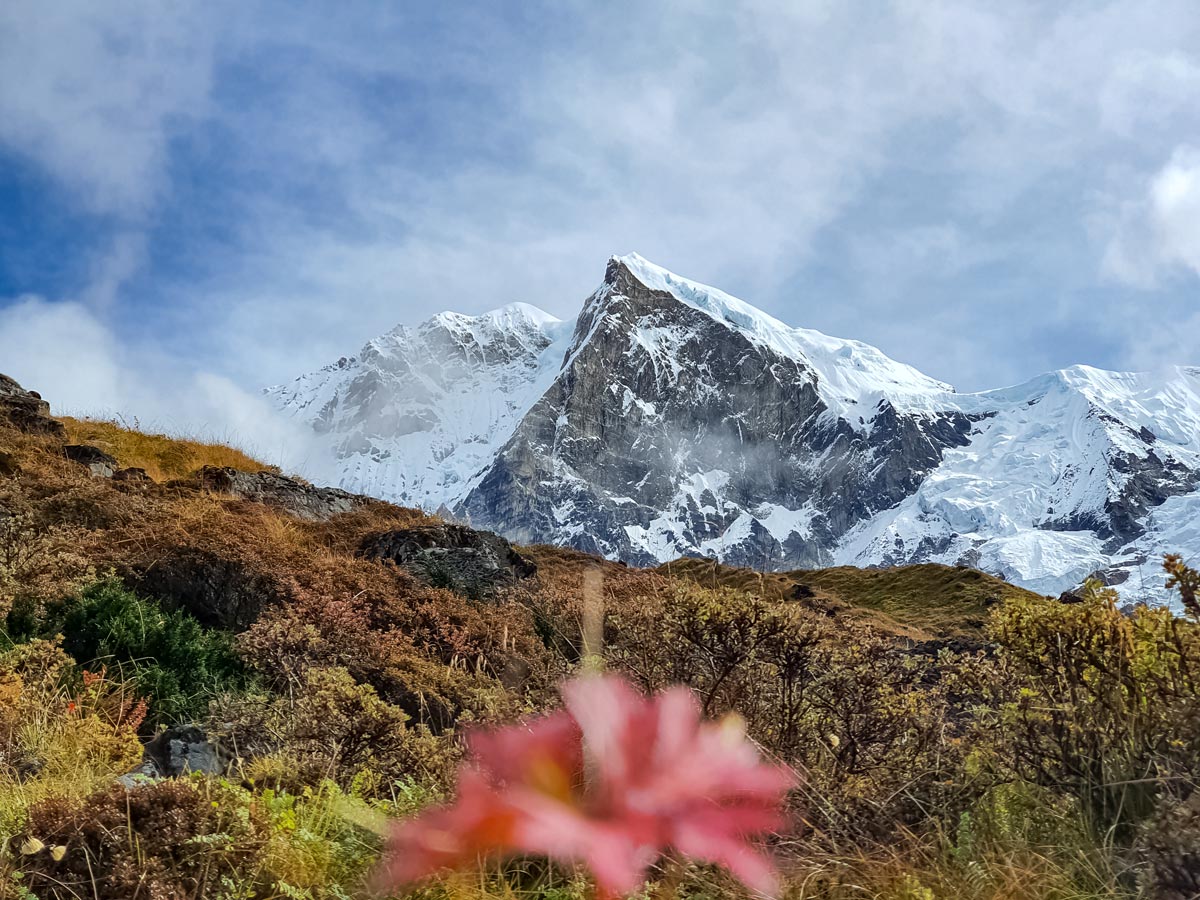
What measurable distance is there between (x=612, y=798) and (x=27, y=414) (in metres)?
13.5

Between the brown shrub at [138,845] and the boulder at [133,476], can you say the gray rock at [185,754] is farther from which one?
the boulder at [133,476]

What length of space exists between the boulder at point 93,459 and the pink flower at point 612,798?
10.7 m

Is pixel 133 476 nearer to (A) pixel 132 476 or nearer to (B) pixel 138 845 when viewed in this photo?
(A) pixel 132 476

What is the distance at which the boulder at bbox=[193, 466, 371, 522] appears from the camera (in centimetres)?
1005

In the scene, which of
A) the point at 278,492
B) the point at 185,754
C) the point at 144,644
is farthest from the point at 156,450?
the point at 185,754

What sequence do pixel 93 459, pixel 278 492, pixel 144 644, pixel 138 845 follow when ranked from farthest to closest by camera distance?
1. pixel 278 492
2. pixel 93 459
3. pixel 144 644
4. pixel 138 845

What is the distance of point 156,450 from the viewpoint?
43.3 ft

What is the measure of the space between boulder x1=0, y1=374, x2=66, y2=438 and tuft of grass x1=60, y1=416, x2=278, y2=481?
433 mm

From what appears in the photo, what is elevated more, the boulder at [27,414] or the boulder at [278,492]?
the boulder at [27,414]

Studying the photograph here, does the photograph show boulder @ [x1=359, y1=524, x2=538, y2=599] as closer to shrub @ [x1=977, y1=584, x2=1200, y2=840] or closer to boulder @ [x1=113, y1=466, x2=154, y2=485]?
boulder @ [x1=113, y1=466, x2=154, y2=485]

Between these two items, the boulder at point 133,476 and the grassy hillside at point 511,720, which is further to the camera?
the boulder at point 133,476

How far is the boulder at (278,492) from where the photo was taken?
10.0 m

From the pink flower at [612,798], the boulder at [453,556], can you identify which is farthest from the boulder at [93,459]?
the pink flower at [612,798]


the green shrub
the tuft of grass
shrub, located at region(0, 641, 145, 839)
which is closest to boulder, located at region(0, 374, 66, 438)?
the tuft of grass
